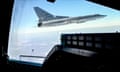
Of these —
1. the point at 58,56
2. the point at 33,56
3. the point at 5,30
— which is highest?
the point at 5,30

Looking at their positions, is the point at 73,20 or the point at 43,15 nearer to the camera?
the point at 73,20

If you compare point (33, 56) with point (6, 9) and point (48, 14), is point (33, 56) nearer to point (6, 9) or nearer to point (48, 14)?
point (6, 9)

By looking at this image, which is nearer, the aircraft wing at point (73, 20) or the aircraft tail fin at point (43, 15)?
the aircraft wing at point (73, 20)

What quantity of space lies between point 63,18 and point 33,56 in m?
19.9

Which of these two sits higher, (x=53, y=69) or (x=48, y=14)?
(x=48, y=14)

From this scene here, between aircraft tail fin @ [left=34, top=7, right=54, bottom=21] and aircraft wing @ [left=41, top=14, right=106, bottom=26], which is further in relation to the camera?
aircraft tail fin @ [left=34, top=7, right=54, bottom=21]

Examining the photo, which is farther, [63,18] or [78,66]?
[63,18]

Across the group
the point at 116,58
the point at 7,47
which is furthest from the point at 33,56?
the point at 116,58

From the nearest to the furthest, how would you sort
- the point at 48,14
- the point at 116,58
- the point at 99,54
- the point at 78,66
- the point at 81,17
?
the point at 116,58 → the point at 99,54 → the point at 78,66 → the point at 81,17 → the point at 48,14

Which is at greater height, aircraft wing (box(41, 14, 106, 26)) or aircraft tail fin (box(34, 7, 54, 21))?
aircraft tail fin (box(34, 7, 54, 21))

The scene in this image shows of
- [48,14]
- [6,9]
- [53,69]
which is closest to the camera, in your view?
[53,69]

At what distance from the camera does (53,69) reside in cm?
383

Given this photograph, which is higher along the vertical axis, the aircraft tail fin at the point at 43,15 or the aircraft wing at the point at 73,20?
the aircraft tail fin at the point at 43,15

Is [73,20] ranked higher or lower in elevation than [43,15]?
lower
